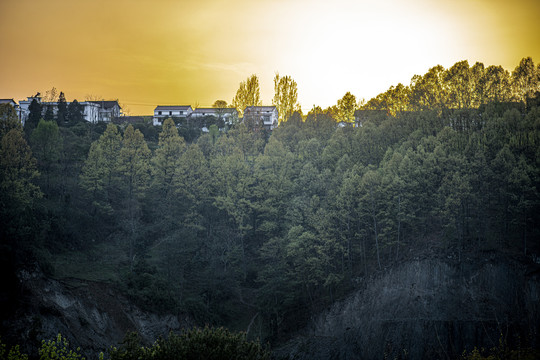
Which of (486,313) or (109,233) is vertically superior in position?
(109,233)

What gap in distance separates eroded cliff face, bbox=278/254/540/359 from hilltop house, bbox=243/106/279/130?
152ft

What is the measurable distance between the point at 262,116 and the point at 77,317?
6792 cm

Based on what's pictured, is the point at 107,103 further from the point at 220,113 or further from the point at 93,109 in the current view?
the point at 220,113

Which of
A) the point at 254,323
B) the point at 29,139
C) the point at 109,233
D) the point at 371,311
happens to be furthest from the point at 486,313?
the point at 29,139

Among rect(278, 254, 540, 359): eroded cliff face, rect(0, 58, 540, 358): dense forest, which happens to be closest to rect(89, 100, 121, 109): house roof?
rect(0, 58, 540, 358): dense forest

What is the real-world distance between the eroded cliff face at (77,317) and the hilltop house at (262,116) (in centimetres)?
4604

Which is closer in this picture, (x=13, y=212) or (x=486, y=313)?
(x=486, y=313)

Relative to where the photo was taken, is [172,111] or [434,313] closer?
[434,313]

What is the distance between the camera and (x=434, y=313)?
38.8 meters

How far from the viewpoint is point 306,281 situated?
47188 mm

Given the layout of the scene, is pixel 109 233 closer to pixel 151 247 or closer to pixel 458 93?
pixel 151 247

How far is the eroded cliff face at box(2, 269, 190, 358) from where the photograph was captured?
3412 centimetres

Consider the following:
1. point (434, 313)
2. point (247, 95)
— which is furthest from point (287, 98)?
point (434, 313)

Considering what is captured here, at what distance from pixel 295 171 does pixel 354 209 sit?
545 inches
